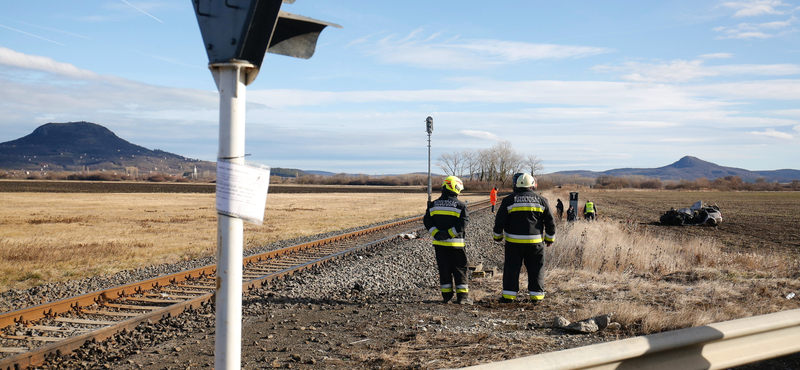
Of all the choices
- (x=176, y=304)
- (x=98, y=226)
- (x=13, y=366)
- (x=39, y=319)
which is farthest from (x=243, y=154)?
(x=98, y=226)

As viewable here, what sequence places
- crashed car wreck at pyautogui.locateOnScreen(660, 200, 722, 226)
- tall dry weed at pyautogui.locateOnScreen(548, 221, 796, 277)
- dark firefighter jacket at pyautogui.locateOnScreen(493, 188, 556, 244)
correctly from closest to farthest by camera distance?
1. dark firefighter jacket at pyautogui.locateOnScreen(493, 188, 556, 244)
2. tall dry weed at pyautogui.locateOnScreen(548, 221, 796, 277)
3. crashed car wreck at pyautogui.locateOnScreen(660, 200, 722, 226)

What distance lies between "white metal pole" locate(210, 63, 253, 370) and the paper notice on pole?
0.12 ft

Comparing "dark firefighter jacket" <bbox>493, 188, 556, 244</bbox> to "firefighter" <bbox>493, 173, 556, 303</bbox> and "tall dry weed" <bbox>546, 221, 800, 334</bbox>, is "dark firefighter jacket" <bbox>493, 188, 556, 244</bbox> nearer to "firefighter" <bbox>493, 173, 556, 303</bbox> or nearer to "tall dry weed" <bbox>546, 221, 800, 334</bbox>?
"firefighter" <bbox>493, 173, 556, 303</bbox>

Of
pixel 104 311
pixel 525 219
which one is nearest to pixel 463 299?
pixel 525 219

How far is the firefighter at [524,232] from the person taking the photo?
23.6 ft

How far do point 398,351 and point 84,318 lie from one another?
167 inches

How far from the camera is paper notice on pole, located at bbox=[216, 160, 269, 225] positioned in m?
2.15

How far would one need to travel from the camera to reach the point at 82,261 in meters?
11.3

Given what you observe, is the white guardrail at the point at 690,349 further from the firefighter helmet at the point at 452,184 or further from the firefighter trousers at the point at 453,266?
the firefighter helmet at the point at 452,184

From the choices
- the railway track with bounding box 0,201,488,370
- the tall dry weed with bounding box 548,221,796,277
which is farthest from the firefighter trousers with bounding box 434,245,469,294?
the tall dry weed with bounding box 548,221,796,277

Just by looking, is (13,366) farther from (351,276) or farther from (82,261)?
(82,261)

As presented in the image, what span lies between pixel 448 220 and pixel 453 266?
692 mm

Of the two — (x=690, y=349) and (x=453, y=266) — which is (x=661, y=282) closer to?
(x=453, y=266)

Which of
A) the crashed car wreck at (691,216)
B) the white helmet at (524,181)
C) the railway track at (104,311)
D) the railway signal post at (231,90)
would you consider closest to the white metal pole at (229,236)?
the railway signal post at (231,90)
